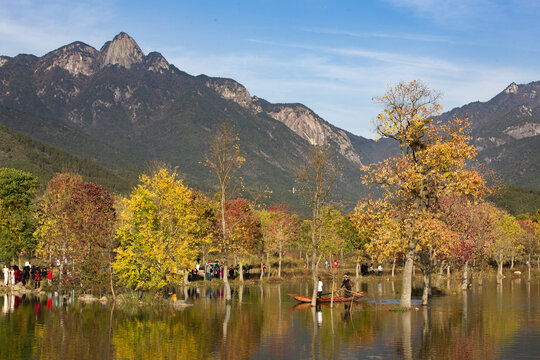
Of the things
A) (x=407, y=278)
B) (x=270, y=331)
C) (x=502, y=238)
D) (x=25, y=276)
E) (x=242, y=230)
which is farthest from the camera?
(x=502, y=238)

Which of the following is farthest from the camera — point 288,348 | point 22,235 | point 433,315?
point 22,235

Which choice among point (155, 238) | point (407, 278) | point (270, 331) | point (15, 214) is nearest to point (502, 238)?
point (407, 278)

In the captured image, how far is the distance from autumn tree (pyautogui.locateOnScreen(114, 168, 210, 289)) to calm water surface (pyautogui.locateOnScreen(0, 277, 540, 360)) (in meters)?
3.25

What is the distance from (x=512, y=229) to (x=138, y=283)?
3140 inches

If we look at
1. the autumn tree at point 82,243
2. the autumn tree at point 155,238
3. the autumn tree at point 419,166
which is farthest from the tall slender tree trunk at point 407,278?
the autumn tree at point 82,243

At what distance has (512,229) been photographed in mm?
106188

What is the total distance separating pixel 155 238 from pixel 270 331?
16.6 metres

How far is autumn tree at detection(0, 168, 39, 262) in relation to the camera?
70.9 metres

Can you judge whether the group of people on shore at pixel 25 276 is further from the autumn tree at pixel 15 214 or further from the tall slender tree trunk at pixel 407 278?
the tall slender tree trunk at pixel 407 278

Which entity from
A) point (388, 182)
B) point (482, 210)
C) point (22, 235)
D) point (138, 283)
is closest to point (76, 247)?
point (138, 283)

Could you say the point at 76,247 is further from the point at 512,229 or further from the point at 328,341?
the point at 512,229

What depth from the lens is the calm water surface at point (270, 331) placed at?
28500 millimetres

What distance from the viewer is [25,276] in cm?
7025

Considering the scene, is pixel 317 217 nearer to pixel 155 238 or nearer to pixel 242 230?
pixel 155 238
